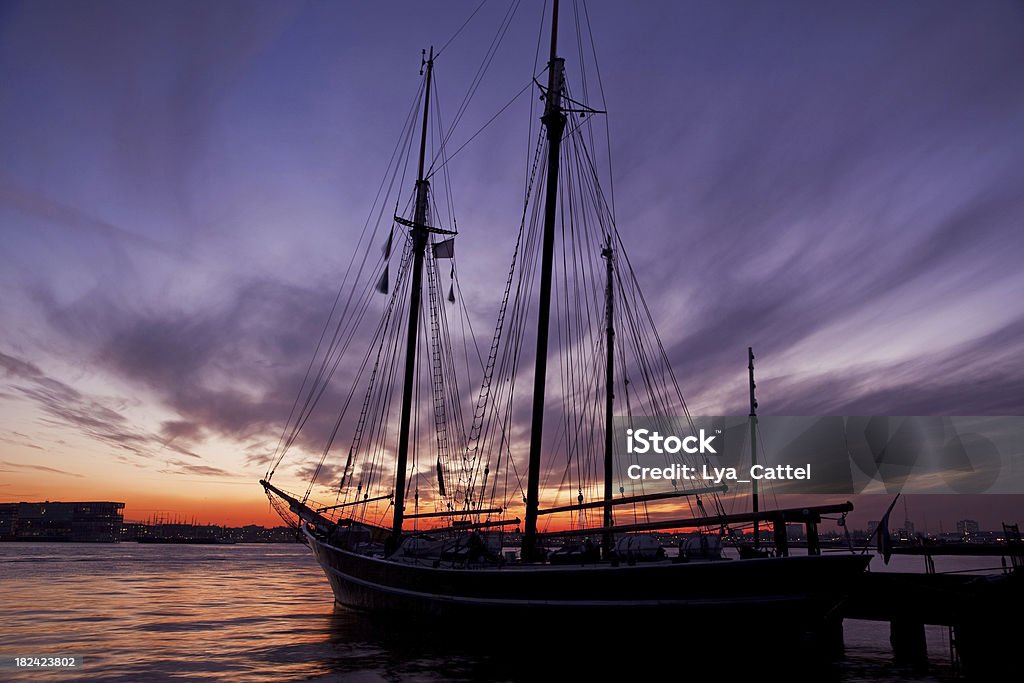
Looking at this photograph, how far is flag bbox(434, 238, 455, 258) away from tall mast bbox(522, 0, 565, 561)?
52.7ft

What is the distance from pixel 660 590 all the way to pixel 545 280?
50.0ft

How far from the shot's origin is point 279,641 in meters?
36.0

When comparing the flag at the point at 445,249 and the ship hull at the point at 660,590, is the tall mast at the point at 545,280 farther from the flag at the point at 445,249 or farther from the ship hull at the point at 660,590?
the flag at the point at 445,249

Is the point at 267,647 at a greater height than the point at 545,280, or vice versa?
Result: the point at 545,280

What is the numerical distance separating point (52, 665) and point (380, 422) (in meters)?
26.9

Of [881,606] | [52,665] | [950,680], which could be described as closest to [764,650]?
[950,680]

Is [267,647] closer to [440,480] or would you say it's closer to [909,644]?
[440,480]

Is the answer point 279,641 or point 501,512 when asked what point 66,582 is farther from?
point 501,512

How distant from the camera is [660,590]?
22.0 meters

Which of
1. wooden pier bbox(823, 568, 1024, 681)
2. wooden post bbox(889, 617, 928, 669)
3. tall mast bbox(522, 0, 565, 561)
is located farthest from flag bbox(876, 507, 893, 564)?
tall mast bbox(522, 0, 565, 561)

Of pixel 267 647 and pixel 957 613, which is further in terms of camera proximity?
pixel 267 647

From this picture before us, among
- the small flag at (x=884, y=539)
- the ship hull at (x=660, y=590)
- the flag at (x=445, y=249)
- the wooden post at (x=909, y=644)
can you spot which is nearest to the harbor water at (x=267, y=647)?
the wooden post at (x=909, y=644)

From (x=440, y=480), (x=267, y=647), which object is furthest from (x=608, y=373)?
(x=267, y=647)

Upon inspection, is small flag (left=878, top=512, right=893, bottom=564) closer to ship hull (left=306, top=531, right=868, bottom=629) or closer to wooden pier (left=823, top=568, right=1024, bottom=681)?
wooden pier (left=823, top=568, right=1024, bottom=681)
